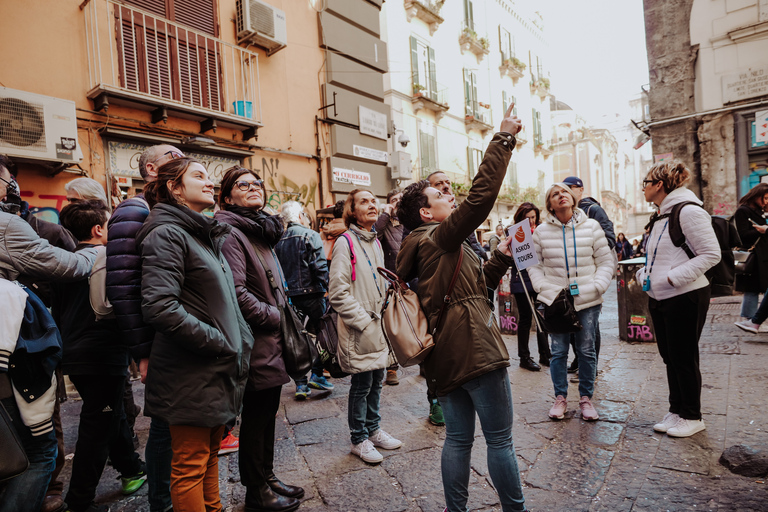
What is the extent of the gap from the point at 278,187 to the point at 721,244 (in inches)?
325

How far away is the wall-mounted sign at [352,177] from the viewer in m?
11.5

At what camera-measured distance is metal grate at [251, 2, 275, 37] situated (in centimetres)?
928

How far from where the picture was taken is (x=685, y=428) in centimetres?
323

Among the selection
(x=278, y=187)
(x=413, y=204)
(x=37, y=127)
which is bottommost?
(x=413, y=204)

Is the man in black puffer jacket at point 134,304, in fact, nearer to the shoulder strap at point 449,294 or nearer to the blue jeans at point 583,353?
the shoulder strap at point 449,294

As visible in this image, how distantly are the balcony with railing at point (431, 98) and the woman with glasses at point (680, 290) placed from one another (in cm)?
1487

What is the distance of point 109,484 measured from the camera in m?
3.03

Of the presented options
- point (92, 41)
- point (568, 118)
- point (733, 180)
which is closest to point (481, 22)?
point (733, 180)

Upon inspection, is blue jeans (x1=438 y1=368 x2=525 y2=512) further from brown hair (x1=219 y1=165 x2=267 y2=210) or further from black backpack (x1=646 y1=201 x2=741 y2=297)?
black backpack (x1=646 y1=201 x2=741 y2=297)

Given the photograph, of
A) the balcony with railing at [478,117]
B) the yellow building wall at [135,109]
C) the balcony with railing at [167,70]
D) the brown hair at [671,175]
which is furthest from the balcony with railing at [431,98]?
the brown hair at [671,175]

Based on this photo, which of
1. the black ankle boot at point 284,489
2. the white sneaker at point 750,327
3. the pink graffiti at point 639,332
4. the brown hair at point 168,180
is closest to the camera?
the brown hair at point 168,180

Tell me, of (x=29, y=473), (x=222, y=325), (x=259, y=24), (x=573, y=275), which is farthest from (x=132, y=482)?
(x=259, y=24)

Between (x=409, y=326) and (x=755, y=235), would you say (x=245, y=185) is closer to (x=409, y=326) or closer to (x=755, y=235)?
(x=409, y=326)

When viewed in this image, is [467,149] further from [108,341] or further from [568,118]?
[568,118]
